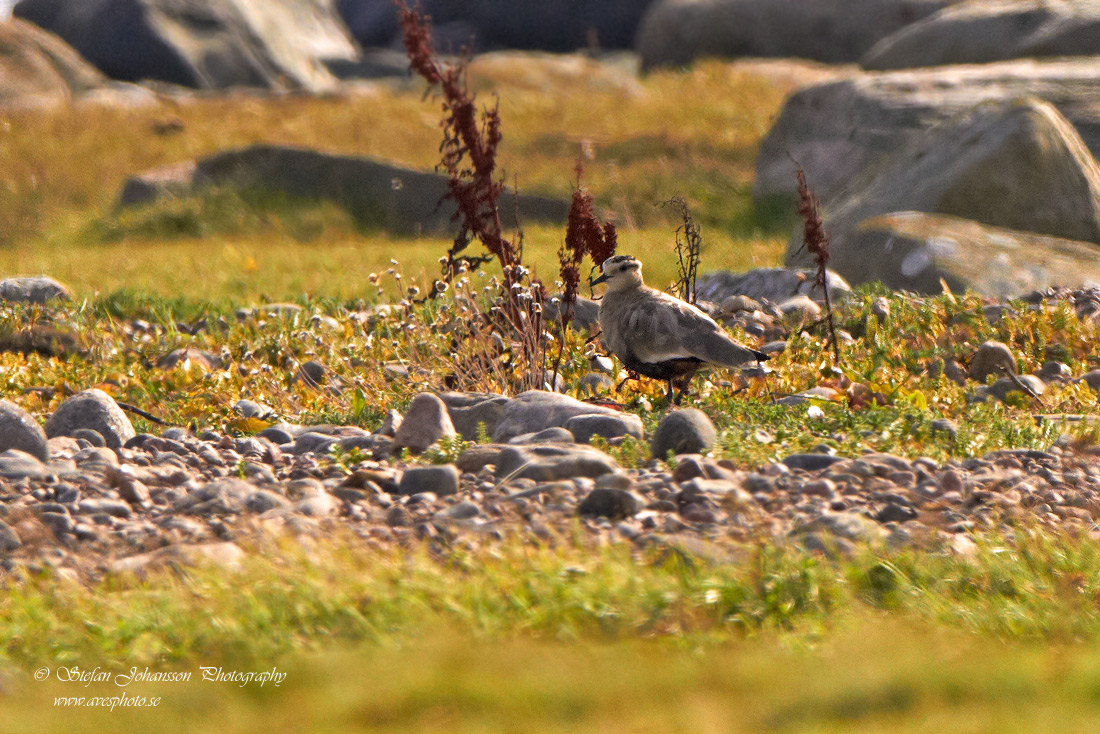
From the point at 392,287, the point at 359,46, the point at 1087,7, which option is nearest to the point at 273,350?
the point at 392,287

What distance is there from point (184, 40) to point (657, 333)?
28.3 m

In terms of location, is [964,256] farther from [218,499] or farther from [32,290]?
[32,290]

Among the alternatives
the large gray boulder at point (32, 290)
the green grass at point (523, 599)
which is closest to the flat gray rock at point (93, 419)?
the green grass at point (523, 599)

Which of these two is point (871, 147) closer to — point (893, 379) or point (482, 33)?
point (893, 379)

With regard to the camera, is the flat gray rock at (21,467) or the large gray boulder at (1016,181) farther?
the large gray boulder at (1016,181)

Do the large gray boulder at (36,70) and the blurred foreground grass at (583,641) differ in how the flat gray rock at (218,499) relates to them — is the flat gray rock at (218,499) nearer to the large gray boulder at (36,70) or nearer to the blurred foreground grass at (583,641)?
the blurred foreground grass at (583,641)

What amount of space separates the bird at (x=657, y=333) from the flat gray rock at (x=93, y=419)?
2380 mm

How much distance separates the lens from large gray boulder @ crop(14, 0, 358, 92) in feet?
96.6

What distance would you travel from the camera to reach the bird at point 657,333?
5.04 meters

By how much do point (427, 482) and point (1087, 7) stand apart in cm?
1617

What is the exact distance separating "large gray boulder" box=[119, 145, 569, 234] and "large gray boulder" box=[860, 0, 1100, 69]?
7.46 m

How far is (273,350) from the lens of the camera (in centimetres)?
760

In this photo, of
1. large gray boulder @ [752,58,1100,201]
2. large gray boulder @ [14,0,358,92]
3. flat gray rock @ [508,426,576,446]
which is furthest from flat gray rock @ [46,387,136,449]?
large gray boulder @ [14,0,358,92]

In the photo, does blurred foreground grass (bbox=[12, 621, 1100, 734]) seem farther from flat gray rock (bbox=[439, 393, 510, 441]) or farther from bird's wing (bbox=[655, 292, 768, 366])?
flat gray rock (bbox=[439, 393, 510, 441])
